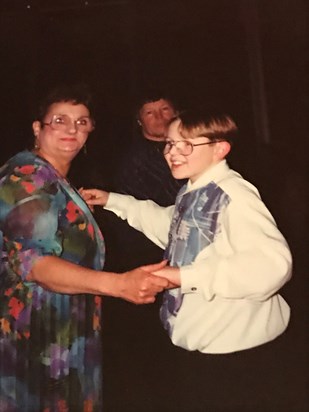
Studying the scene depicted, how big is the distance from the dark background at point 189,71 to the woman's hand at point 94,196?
22 millimetres

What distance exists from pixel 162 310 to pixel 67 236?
24cm

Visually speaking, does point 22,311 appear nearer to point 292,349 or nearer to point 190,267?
point 190,267

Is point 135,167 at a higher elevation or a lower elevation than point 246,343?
higher

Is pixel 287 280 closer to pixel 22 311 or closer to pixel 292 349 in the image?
pixel 292 349

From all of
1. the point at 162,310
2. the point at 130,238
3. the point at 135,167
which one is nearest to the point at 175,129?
the point at 135,167

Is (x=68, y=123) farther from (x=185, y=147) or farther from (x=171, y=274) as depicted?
(x=171, y=274)

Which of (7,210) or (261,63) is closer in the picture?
(7,210)

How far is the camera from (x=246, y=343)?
3.38 feet

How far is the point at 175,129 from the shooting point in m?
1.07

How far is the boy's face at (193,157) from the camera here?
3.45 ft

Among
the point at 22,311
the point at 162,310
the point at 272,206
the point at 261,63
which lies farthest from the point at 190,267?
the point at 261,63

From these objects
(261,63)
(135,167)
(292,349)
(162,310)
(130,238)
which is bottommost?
(292,349)

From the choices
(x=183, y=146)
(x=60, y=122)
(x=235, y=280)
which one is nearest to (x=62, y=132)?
(x=60, y=122)

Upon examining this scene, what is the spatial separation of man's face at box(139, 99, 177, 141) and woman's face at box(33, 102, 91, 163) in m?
0.12
